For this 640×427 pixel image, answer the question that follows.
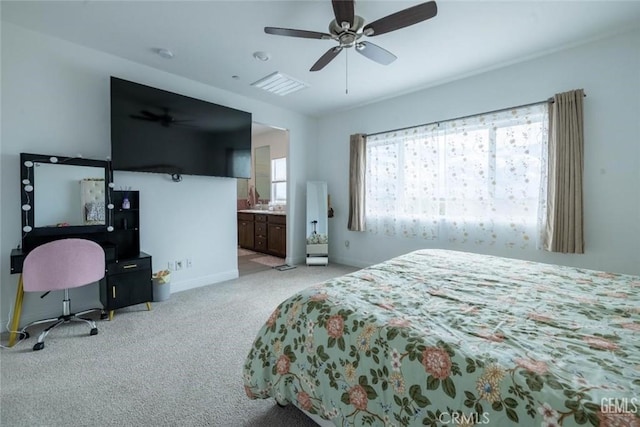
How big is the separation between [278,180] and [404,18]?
16.8 ft

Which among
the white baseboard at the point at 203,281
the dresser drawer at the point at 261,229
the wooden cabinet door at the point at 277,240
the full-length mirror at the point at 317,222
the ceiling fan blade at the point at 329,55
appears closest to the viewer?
the ceiling fan blade at the point at 329,55

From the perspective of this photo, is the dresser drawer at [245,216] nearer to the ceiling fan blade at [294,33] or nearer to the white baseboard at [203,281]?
the white baseboard at [203,281]

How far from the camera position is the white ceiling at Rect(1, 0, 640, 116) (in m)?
2.21

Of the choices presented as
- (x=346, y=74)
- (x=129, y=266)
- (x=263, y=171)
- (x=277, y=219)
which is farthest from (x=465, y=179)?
(x=263, y=171)

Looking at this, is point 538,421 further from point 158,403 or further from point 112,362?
point 112,362

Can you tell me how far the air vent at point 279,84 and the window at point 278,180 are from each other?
2807mm

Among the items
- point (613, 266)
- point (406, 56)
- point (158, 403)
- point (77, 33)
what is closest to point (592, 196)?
point (613, 266)

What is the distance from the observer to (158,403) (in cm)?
160

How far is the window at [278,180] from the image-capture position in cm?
666

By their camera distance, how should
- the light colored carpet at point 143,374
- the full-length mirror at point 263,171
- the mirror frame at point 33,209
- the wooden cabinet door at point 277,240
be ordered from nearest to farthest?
the light colored carpet at point 143,374
the mirror frame at point 33,209
the wooden cabinet door at point 277,240
the full-length mirror at point 263,171

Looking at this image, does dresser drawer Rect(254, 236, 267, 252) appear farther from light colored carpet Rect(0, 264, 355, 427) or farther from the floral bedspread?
the floral bedspread

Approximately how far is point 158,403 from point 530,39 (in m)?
4.24

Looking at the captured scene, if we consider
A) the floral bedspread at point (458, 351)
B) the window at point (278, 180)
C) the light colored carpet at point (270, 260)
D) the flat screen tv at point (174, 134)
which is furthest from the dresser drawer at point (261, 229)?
the floral bedspread at point (458, 351)

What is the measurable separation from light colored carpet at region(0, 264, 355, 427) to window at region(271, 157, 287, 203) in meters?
4.05
